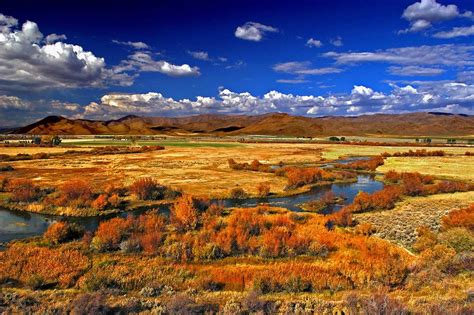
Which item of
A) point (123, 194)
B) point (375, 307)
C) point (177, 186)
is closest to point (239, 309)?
point (375, 307)

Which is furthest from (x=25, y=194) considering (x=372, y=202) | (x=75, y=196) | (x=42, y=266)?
(x=372, y=202)

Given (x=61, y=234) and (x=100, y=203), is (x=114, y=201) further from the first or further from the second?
(x=61, y=234)

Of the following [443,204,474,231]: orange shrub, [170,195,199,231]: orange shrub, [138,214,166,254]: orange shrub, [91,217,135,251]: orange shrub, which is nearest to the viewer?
[138,214,166,254]: orange shrub

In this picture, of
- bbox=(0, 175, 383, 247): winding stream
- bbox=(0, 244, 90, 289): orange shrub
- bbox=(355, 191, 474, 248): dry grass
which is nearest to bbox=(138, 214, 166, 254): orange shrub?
bbox=(0, 244, 90, 289): orange shrub

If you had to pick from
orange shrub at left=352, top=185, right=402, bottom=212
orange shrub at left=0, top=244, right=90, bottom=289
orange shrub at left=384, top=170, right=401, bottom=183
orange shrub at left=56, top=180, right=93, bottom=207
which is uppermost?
orange shrub at left=56, top=180, right=93, bottom=207

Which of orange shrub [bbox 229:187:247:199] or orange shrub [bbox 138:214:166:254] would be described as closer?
orange shrub [bbox 138:214:166:254]

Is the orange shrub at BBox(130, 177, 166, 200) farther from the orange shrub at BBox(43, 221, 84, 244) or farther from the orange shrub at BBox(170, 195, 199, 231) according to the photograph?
the orange shrub at BBox(43, 221, 84, 244)

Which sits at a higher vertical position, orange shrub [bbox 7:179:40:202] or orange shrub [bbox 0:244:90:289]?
orange shrub [bbox 7:179:40:202]

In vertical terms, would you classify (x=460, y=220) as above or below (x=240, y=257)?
above

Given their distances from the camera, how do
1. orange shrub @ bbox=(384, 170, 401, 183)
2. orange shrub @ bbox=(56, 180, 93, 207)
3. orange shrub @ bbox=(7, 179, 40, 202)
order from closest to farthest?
orange shrub @ bbox=(56, 180, 93, 207) < orange shrub @ bbox=(7, 179, 40, 202) < orange shrub @ bbox=(384, 170, 401, 183)

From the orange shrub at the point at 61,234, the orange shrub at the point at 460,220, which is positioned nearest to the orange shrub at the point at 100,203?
the orange shrub at the point at 61,234
